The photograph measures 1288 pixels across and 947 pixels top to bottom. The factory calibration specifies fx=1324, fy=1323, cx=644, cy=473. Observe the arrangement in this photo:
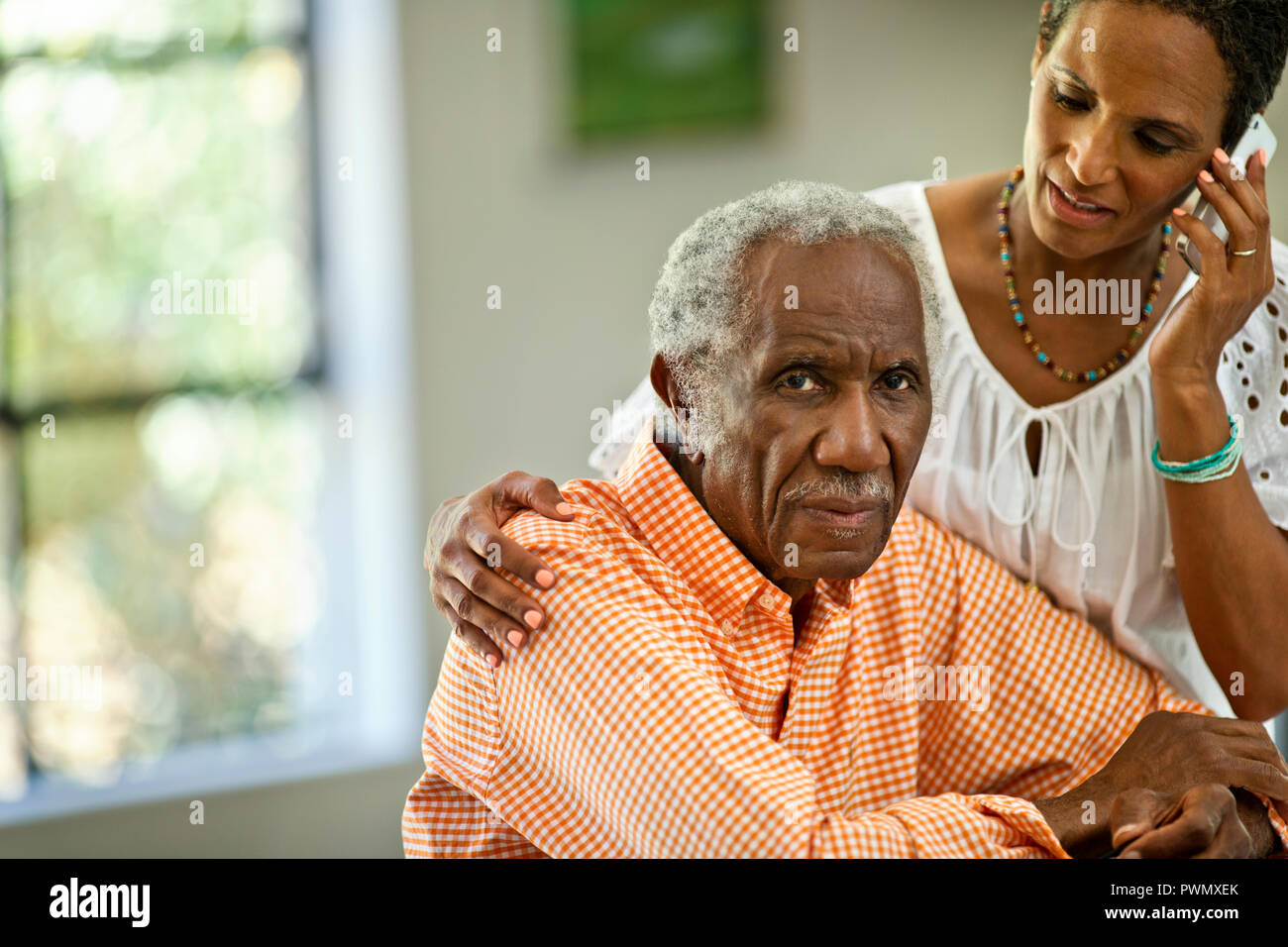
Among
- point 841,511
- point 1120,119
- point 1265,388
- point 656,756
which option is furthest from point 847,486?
point 1265,388

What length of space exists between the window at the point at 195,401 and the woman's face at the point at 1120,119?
5.32ft

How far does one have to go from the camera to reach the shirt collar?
1247mm

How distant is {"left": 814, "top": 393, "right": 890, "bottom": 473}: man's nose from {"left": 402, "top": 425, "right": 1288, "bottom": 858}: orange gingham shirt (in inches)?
5.5

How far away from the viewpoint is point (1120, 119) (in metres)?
1.35

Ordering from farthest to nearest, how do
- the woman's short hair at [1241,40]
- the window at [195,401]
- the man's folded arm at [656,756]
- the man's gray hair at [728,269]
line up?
1. the window at [195,401]
2. the woman's short hair at [1241,40]
3. the man's gray hair at [728,269]
4. the man's folded arm at [656,756]

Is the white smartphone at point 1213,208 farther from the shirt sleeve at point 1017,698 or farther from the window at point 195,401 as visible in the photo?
the window at point 195,401

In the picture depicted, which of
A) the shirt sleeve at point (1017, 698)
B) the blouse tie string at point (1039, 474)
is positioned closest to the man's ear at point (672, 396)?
the shirt sleeve at point (1017, 698)

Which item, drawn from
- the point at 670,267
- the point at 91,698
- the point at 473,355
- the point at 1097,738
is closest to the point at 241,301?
the point at 473,355

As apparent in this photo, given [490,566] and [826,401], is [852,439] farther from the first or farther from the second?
[490,566]

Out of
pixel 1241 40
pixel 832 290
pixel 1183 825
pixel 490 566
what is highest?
pixel 1241 40

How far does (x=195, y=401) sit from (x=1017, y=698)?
2.07 metres

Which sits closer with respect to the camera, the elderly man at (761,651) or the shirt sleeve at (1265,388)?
the elderly man at (761,651)

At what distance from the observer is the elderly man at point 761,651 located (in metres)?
1.12

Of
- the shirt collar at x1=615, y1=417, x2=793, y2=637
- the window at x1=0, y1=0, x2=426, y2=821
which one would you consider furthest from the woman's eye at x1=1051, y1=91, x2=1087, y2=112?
the window at x1=0, y1=0, x2=426, y2=821
